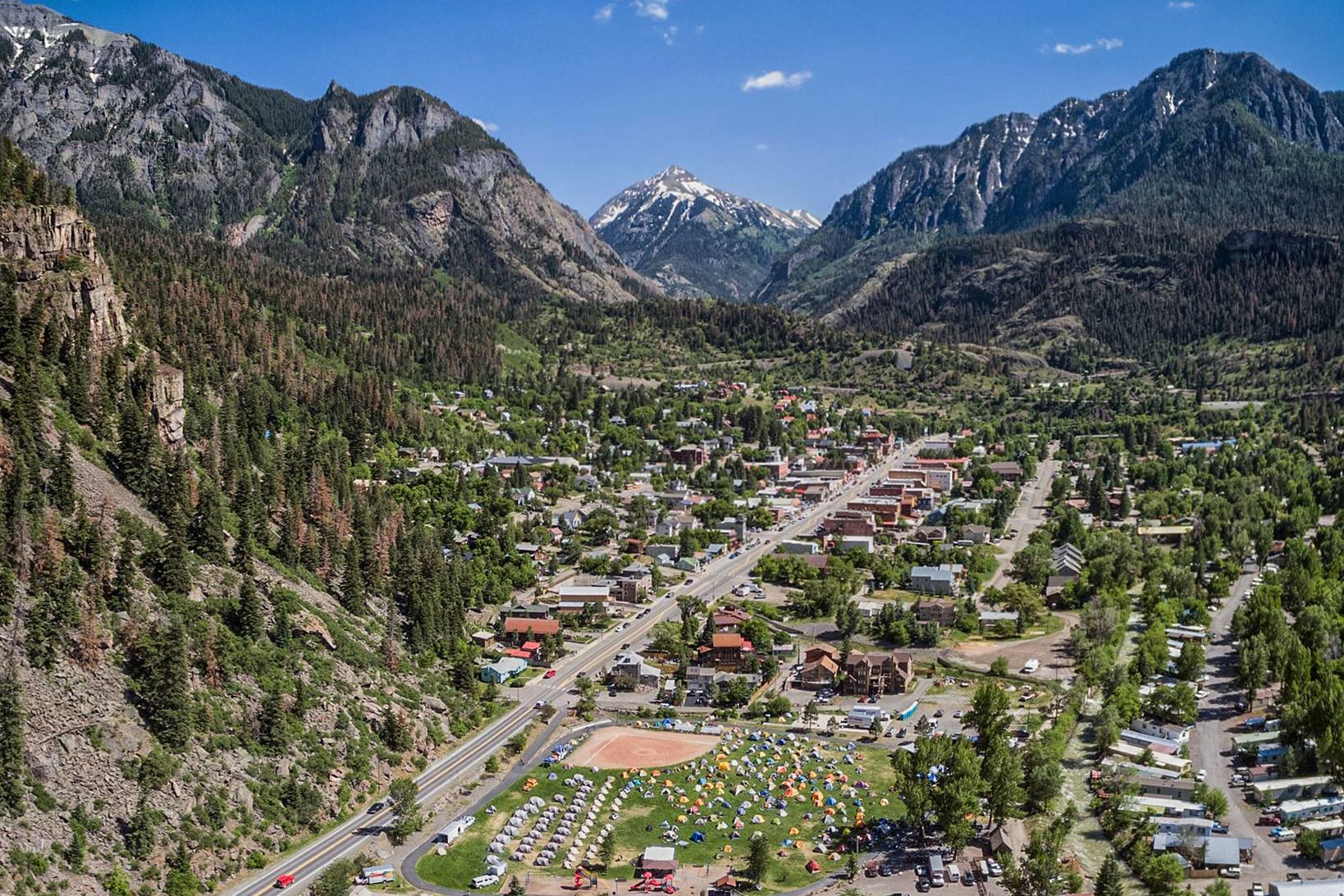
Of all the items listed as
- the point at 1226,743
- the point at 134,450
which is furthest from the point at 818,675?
the point at 134,450

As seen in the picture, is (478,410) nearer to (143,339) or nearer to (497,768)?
(143,339)

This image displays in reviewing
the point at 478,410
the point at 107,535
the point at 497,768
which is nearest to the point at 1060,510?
the point at 478,410

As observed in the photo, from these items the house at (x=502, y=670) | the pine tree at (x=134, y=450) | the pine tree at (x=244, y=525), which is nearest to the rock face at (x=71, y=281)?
the pine tree at (x=134, y=450)

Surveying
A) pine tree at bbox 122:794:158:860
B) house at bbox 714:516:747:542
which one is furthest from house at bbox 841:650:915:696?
pine tree at bbox 122:794:158:860

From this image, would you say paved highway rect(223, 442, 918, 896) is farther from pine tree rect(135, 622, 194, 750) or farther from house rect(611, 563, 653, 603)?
pine tree rect(135, 622, 194, 750)

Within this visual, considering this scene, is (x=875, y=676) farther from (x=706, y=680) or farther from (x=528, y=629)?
(x=528, y=629)

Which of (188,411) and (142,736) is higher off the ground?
(188,411)

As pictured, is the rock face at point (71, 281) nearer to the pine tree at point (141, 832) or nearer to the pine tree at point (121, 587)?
the pine tree at point (121, 587)
